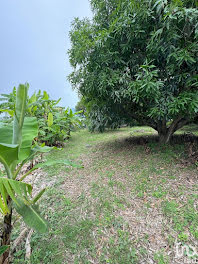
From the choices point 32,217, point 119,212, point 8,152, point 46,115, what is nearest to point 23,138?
point 8,152

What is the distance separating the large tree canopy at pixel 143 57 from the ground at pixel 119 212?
1.14m

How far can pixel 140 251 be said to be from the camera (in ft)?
4.51

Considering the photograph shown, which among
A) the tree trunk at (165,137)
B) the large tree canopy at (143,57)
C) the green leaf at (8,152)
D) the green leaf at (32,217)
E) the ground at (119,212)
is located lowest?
the ground at (119,212)

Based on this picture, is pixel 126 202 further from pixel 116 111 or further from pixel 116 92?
pixel 116 111

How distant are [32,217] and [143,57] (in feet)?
10.2

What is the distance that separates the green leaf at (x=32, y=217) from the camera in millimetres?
944

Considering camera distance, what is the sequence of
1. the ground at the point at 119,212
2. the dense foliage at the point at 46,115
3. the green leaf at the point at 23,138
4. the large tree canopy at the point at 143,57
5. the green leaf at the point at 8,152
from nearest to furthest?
the green leaf at the point at 8,152, the green leaf at the point at 23,138, the ground at the point at 119,212, the large tree canopy at the point at 143,57, the dense foliage at the point at 46,115

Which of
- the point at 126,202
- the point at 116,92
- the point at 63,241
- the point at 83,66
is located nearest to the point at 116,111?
the point at 116,92

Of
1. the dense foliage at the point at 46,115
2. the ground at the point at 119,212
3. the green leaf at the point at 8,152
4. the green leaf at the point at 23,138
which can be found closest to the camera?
the green leaf at the point at 8,152

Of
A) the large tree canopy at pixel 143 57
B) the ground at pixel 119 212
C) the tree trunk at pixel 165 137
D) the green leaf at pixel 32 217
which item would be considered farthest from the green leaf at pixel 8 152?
the tree trunk at pixel 165 137

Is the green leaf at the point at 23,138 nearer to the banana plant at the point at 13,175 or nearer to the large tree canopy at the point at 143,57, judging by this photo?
the banana plant at the point at 13,175

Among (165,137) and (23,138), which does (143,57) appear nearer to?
(165,137)

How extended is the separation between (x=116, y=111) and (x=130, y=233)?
8.65 ft

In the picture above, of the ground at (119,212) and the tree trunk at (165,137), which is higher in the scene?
the tree trunk at (165,137)
